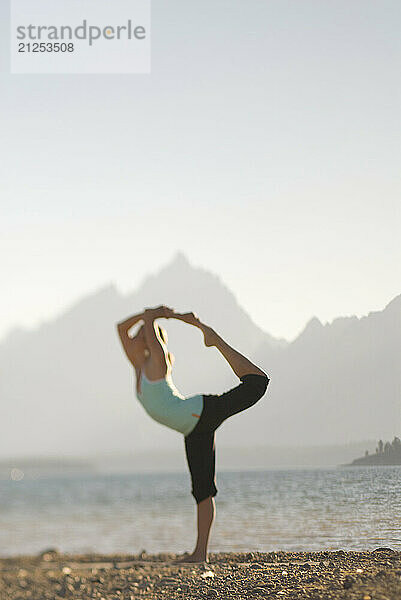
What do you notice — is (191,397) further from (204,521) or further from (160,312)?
(204,521)

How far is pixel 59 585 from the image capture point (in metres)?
3.30

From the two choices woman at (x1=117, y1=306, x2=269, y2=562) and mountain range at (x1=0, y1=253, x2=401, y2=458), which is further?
mountain range at (x1=0, y1=253, x2=401, y2=458)

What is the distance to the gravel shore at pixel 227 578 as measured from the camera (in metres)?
2.91

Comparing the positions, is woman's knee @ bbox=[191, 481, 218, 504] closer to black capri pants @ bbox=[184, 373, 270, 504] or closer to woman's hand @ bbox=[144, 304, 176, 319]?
black capri pants @ bbox=[184, 373, 270, 504]

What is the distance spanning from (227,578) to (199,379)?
376 centimetres

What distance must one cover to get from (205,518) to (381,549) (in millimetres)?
1325

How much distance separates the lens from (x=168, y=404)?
277 centimetres

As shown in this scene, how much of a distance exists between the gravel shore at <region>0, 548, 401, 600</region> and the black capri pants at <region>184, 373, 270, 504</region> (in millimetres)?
501

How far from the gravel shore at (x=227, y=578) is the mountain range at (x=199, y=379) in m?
1.24

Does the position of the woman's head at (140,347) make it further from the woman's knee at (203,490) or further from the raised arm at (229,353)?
the woman's knee at (203,490)

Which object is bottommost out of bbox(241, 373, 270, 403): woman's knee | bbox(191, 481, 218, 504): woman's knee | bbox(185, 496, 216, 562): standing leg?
bbox(185, 496, 216, 562): standing leg

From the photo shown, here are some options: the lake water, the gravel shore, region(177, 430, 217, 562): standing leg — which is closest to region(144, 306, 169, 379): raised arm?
region(177, 430, 217, 562): standing leg

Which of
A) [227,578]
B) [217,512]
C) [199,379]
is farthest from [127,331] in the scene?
Result: [217,512]

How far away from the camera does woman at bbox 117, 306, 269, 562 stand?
2.79 metres
